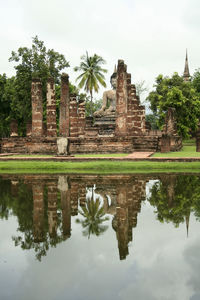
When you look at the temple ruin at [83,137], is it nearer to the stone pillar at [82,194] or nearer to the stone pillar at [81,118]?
the stone pillar at [81,118]

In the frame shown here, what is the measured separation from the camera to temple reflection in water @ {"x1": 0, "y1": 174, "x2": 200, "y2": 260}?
5145mm

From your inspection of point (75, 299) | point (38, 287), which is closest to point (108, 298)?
point (75, 299)

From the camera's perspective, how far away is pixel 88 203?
7188 millimetres

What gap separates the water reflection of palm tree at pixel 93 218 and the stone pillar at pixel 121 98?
403 inches

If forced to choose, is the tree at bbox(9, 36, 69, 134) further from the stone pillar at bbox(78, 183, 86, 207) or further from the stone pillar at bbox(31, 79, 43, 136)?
the stone pillar at bbox(78, 183, 86, 207)

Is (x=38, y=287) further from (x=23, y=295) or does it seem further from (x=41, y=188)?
(x=41, y=188)

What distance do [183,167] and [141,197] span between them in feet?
17.3

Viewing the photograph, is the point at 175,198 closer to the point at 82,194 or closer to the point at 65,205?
the point at 82,194

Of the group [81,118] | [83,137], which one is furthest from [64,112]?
[81,118]

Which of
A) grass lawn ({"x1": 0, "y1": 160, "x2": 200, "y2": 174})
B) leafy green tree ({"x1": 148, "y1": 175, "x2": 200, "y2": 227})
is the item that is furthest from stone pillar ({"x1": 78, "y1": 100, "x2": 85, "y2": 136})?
leafy green tree ({"x1": 148, "y1": 175, "x2": 200, "y2": 227})

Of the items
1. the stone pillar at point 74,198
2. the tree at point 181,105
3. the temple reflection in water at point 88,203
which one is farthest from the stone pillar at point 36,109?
the tree at point 181,105

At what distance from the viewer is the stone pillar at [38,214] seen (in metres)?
5.02

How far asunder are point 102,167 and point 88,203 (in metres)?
5.40

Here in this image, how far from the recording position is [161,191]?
320 inches
